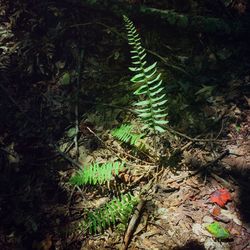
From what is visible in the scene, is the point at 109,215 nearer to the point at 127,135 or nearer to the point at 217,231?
the point at 127,135

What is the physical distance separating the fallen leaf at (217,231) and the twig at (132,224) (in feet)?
2.35

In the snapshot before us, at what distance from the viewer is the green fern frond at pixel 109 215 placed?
3.40m

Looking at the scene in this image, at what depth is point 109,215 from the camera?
11.2 feet

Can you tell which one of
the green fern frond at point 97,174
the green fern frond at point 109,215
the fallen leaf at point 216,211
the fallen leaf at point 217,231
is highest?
the fallen leaf at point 216,211

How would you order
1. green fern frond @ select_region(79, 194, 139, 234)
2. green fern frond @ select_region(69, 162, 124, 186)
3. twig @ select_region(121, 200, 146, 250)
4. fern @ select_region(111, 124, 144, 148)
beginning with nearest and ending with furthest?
twig @ select_region(121, 200, 146, 250) → green fern frond @ select_region(79, 194, 139, 234) → green fern frond @ select_region(69, 162, 124, 186) → fern @ select_region(111, 124, 144, 148)

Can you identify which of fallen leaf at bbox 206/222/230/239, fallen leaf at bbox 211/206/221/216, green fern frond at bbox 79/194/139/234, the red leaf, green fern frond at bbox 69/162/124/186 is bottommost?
green fern frond at bbox 79/194/139/234

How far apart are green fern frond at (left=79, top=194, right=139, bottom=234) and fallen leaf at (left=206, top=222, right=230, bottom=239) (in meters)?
0.81

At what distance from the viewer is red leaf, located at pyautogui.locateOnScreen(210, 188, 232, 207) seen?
339cm

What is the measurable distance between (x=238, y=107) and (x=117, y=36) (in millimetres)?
2239

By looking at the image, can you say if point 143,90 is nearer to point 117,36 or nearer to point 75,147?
point 75,147

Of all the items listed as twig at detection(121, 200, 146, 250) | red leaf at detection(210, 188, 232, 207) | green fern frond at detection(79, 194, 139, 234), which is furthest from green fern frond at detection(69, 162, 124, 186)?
red leaf at detection(210, 188, 232, 207)

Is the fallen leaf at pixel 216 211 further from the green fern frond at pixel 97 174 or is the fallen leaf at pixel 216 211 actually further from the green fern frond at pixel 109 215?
the green fern frond at pixel 97 174

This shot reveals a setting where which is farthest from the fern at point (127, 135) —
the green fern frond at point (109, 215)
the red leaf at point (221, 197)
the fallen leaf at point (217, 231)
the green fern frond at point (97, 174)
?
the fallen leaf at point (217, 231)

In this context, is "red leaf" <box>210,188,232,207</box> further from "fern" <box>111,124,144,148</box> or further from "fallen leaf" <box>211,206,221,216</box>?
"fern" <box>111,124,144,148</box>
